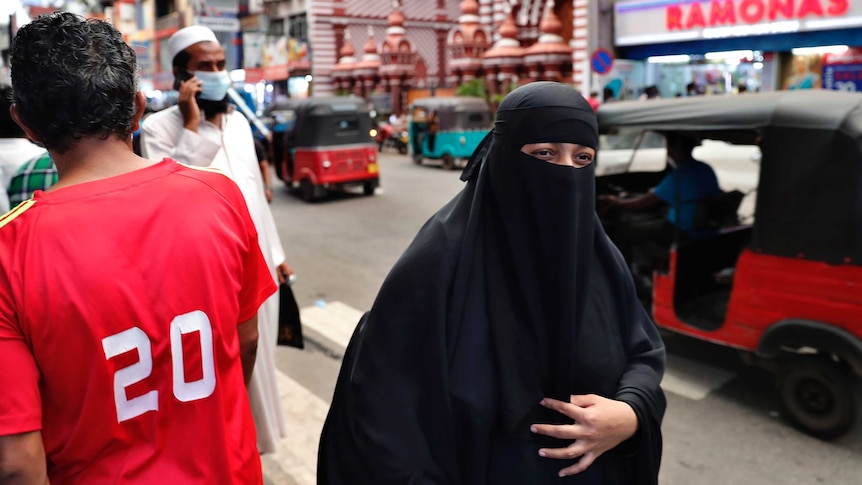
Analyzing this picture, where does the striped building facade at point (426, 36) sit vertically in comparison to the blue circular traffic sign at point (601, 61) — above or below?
above

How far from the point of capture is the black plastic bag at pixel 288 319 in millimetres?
3566

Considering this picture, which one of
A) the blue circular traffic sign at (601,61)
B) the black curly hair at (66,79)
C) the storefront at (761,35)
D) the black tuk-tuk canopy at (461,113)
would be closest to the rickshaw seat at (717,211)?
the black curly hair at (66,79)

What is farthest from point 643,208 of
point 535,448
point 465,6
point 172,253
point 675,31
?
point 465,6

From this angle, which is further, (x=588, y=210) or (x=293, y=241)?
(x=293, y=241)

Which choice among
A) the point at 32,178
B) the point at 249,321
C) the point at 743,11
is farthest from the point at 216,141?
the point at 743,11

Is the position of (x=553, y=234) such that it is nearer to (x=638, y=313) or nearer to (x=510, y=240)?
(x=510, y=240)

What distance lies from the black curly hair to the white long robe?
5.06 ft

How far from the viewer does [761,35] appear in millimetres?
18906

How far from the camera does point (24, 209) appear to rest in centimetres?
143

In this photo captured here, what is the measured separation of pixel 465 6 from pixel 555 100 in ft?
91.4

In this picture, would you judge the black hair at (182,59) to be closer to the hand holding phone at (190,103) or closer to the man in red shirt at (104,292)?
the hand holding phone at (190,103)

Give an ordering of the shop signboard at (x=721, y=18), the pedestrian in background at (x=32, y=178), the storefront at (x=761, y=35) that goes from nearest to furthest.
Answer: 1. the pedestrian in background at (x=32, y=178)
2. the shop signboard at (x=721, y=18)
3. the storefront at (x=761, y=35)

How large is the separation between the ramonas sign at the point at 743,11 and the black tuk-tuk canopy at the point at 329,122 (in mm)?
10852

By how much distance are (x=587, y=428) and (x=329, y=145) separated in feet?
41.0
